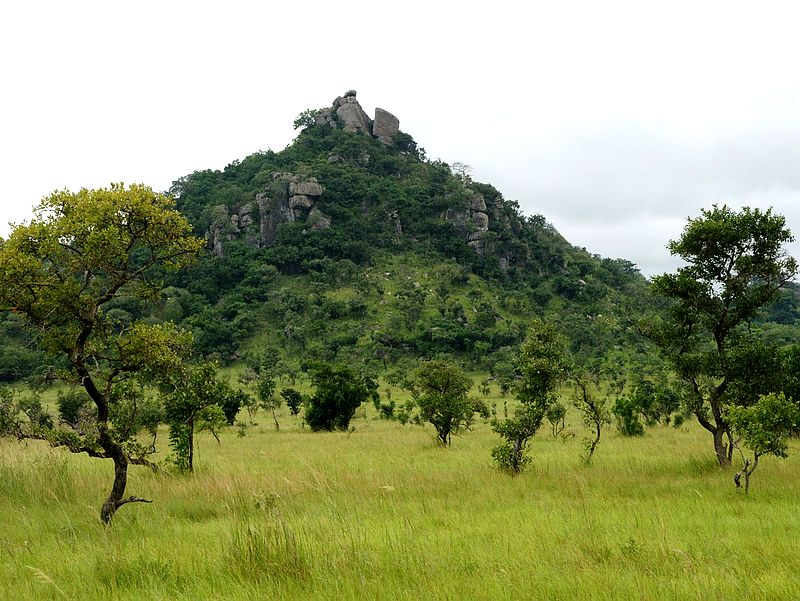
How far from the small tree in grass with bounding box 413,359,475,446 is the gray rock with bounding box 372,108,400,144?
157305mm

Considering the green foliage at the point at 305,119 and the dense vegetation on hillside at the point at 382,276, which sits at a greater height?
the green foliage at the point at 305,119

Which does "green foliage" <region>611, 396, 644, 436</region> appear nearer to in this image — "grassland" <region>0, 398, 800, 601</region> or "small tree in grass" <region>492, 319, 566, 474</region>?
"grassland" <region>0, 398, 800, 601</region>

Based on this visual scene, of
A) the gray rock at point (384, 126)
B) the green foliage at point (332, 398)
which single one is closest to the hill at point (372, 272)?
the gray rock at point (384, 126)

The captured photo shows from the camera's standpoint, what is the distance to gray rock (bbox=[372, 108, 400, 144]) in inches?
6777

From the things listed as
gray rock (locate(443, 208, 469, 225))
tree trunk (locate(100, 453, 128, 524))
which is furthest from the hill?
tree trunk (locate(100, 453, 128, 524))

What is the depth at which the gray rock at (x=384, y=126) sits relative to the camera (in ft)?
565

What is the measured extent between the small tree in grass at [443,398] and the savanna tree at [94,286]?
16.2m

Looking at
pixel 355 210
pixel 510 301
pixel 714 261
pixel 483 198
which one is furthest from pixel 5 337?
pixel 483 198

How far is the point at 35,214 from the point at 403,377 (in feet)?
187

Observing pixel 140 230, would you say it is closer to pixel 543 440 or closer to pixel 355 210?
pixel 543 440

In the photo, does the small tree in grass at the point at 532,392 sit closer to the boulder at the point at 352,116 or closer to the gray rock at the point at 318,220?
the gray rock at the point at 318,220

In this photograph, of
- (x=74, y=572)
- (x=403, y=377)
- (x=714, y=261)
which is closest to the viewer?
(x=74, y=572)

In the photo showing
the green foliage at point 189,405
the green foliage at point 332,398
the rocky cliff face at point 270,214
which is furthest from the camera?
the rocky cliff face at point 270,214

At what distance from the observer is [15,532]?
7523 mm
